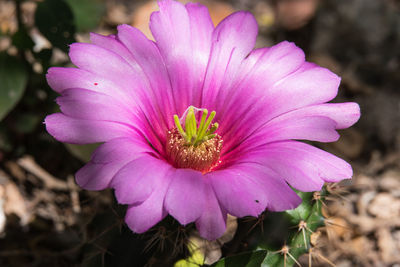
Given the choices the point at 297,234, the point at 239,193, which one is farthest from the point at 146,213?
the point at 297,234

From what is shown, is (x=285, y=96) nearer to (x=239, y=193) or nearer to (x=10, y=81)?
(x=239, y=193)

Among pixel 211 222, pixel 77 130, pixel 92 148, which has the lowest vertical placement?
pixel 92 148

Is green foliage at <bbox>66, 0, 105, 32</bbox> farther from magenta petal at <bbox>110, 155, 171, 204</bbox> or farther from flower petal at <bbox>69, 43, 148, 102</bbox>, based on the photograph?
magenta petal at <bbox>110, 155, 171, 204</bbox>

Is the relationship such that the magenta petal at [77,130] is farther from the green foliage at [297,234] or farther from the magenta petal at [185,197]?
the green foliage at [297,234]

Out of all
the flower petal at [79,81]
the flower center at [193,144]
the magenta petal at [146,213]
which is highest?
the flower petal at [79,81]

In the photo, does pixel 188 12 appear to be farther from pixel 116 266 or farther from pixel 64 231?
pixel 64 231

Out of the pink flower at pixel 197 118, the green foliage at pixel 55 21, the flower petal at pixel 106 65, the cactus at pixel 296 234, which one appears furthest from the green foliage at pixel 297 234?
the green foliage at pixel 55 21

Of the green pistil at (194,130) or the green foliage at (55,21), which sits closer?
the green pistil at (194,130)
